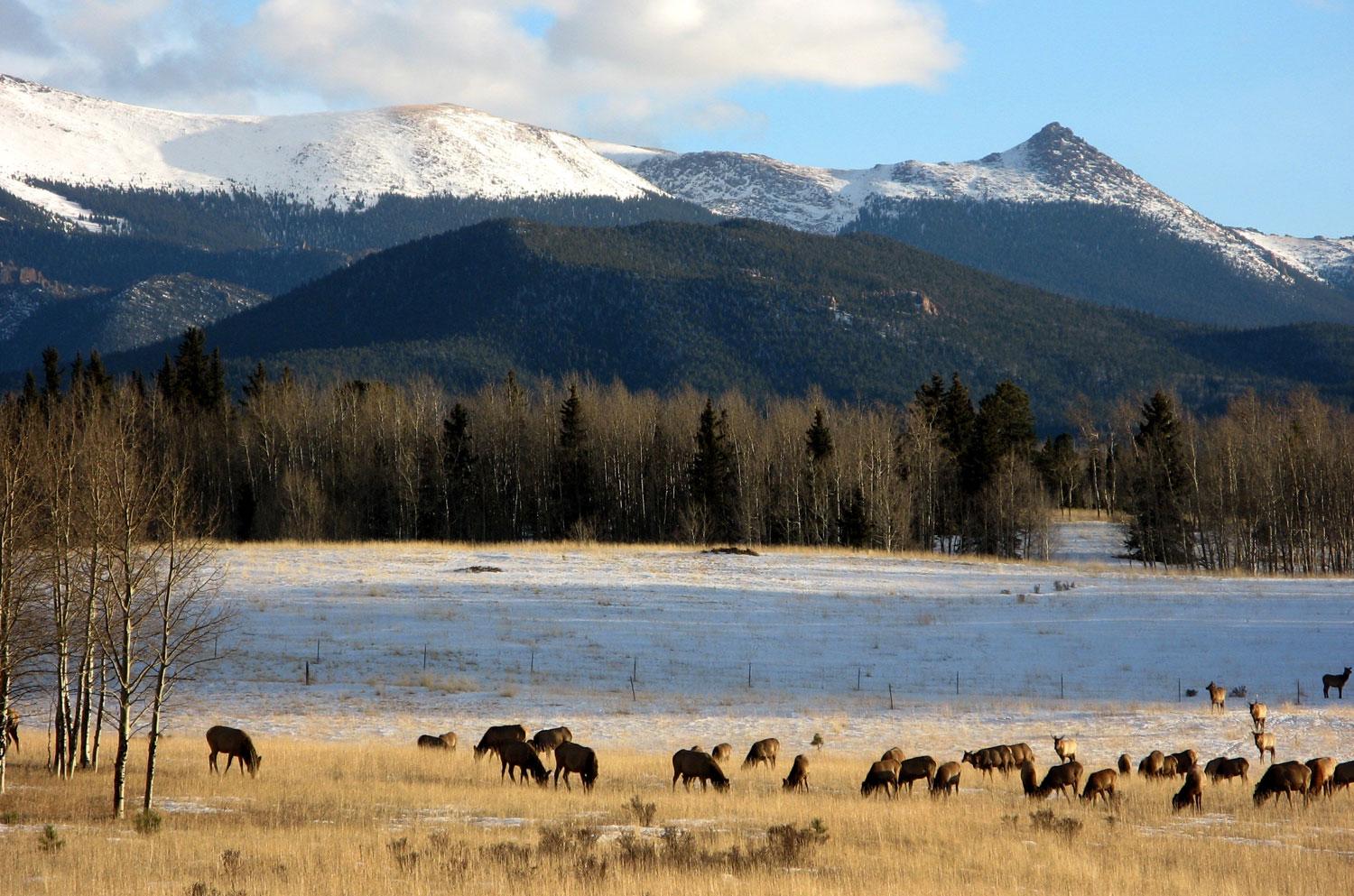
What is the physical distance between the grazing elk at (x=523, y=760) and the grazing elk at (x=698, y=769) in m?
2.62

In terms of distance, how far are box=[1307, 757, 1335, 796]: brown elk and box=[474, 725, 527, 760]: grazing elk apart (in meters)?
14.7

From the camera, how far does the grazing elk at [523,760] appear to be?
74.7ft

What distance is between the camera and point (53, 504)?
74.8ft

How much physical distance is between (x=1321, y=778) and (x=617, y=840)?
13.5 metres

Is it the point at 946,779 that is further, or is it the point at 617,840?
the point at 946,779

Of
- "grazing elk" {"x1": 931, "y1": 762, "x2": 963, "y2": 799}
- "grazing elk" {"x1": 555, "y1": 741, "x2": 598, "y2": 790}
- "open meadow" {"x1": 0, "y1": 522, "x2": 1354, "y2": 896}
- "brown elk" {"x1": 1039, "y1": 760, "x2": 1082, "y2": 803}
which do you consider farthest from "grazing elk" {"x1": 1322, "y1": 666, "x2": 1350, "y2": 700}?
"grazing elk" {"x1": 555, "y1": 741, "x2": 598, "y2": 790}

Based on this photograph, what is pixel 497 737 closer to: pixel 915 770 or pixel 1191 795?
pixel 915 770

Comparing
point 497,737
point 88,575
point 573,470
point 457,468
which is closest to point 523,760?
point 497,737

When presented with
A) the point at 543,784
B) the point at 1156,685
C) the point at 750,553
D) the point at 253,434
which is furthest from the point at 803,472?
the point at 543,784

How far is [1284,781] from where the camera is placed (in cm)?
2095

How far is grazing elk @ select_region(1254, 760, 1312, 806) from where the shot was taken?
20.9 m

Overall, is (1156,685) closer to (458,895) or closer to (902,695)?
(902,695)

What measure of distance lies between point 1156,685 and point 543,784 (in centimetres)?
2273

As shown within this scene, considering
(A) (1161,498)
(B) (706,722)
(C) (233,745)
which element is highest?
(A) (1161,498)
